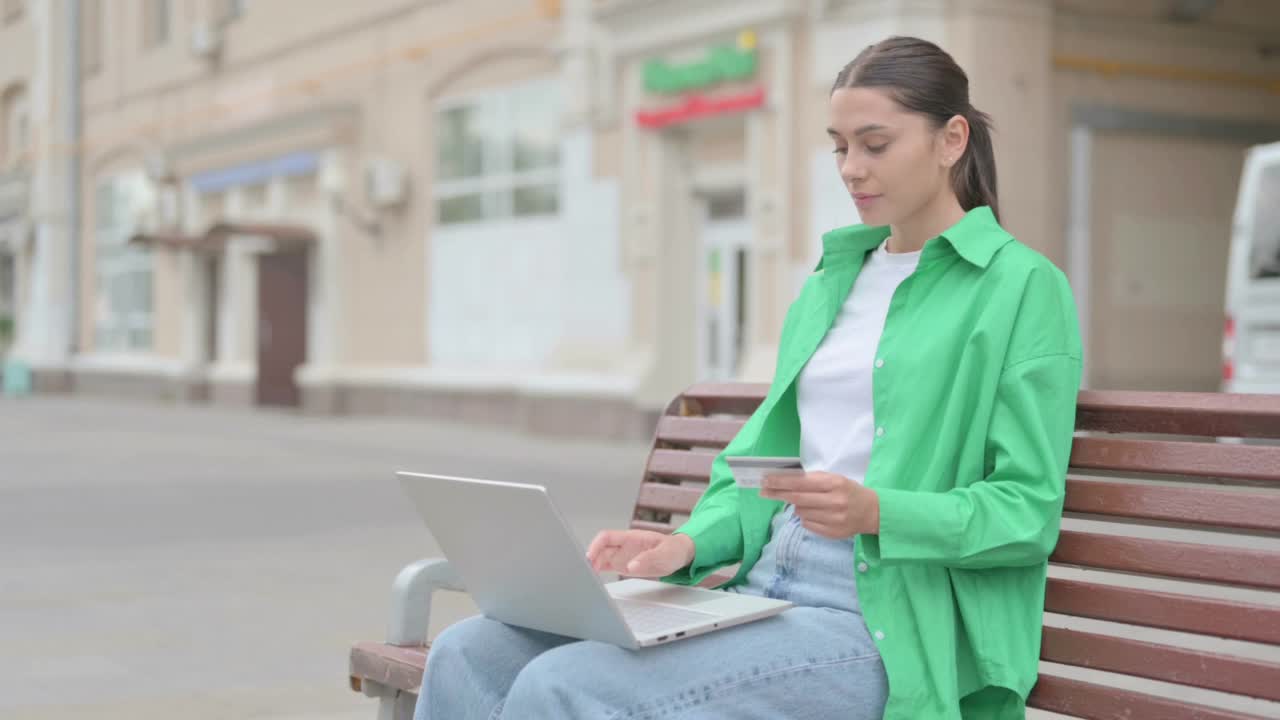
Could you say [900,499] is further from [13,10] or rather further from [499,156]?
[13,10]

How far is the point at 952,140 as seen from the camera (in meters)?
2.77

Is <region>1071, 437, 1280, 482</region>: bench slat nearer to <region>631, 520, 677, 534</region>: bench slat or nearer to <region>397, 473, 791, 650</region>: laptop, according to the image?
<region>397, 473, 791, 650</region>: laptop

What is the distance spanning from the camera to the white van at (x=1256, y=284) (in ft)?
38.3

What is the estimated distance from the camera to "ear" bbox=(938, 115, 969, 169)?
2758 millimetres

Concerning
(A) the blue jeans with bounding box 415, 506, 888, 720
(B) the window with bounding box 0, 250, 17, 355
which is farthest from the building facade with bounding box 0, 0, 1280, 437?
(A) the blue jeans with bounding box 415, 506, 888, 720

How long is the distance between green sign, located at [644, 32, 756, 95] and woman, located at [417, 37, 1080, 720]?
1374 centimetres

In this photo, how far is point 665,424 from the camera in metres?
3.75

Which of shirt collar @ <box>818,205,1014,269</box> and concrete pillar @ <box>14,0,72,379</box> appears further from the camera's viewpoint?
concrete pillar @ <box>14,0,72,379</box>

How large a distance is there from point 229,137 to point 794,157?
1437 cm

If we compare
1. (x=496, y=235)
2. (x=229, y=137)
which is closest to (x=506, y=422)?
(x=496, y=235)

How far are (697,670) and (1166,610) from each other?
727 millimetres

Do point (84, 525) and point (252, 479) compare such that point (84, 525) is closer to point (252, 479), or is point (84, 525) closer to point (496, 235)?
point (252, 479)

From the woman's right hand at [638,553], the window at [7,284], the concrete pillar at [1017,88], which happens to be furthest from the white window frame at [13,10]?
the woman's right hand at [638,553]

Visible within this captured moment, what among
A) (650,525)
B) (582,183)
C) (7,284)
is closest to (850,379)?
(650,525)
